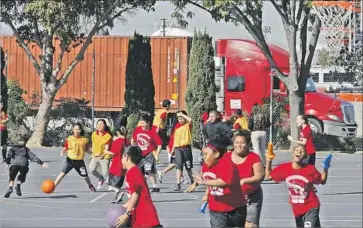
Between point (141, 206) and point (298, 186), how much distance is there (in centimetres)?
189

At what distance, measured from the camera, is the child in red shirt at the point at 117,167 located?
16.4 meters

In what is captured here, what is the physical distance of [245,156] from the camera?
10.6 m

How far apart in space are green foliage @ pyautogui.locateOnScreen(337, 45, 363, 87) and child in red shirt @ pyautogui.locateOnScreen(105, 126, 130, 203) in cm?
1986

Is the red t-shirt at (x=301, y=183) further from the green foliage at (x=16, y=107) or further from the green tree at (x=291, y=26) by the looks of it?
the green foliage at (x=16, y=107)

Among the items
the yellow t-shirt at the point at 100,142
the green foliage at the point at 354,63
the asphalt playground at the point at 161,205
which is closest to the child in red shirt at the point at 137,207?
the asphalt playground at the point at 161,205

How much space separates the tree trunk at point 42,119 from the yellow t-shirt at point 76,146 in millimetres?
13537

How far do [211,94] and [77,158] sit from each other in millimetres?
14249

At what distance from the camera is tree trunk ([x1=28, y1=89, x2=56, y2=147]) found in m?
31.2

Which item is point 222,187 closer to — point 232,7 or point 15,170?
point 15,170

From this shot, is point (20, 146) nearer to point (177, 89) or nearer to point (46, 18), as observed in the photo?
point (46, 18)

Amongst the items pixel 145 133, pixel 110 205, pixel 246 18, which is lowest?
pixel 110 205

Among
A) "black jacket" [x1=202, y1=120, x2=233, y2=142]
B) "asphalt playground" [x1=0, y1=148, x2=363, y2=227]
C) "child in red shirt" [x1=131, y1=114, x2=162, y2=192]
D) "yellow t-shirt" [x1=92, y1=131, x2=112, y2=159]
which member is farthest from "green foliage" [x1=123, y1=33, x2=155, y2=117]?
"child in red shirt" [x1=131, y1=114, x2=162, y2=192]

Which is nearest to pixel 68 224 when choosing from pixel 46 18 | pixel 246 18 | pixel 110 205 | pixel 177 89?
pixel 110 205

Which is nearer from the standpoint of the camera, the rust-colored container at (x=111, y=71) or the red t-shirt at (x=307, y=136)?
the red t-shirt at (x=307, y=136)
